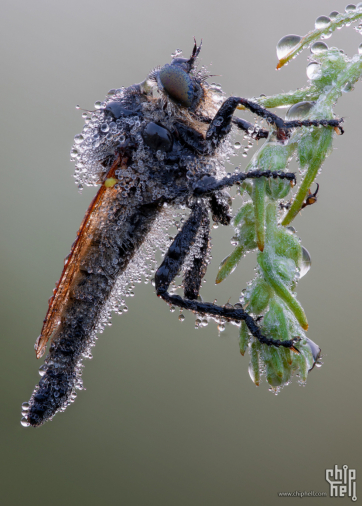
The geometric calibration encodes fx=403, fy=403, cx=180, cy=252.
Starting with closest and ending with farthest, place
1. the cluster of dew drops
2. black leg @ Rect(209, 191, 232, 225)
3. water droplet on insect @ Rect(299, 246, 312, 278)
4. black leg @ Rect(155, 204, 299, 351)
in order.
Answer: the cluster of dew drops, water droplet on insect @ Rect(299, 246, 312, 278), black leg @ Rect(155, 204, 299, 351), black leg @ Rect(209, 191, 232, 225)

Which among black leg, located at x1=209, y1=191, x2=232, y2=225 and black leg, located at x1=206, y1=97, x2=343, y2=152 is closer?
Result: black leg, located at x1=206, y1=97, x2=343, y2=152

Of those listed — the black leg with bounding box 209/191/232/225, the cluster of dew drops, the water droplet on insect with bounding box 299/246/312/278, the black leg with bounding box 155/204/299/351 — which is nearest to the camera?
the cluster of dew drops

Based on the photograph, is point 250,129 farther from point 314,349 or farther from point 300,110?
point 314,349

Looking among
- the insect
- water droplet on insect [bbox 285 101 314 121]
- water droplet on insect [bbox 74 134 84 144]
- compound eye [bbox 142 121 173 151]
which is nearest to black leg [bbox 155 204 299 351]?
the insect

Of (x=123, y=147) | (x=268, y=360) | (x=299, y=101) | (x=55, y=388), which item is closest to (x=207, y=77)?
(x=123, y=147)

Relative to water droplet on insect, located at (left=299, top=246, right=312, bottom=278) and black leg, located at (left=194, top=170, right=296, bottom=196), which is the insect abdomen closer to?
black leg, located at (left=194, top=170, right=296, bottom=196)

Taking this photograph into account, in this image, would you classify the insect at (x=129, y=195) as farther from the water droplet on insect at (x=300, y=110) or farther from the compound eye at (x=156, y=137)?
the water droplet on insect at (x=300, y=110)

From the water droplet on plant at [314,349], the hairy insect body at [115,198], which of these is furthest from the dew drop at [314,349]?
the hairy insect body at [115,198]
